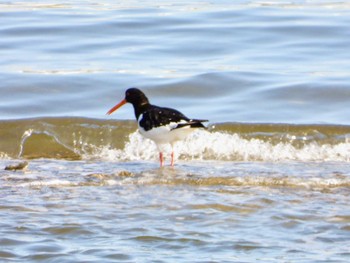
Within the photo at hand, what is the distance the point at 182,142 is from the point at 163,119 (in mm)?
783

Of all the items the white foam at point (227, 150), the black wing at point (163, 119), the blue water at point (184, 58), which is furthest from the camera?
the blue water at point (184, 58)

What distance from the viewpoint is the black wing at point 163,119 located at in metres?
9.53

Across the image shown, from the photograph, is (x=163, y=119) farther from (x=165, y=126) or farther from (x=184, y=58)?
(x=184, y=58)

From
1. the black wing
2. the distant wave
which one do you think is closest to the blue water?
the distant wave

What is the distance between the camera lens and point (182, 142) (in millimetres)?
10453

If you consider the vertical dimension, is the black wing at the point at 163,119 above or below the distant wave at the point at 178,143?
above

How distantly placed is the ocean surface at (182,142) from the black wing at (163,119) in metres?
0.38

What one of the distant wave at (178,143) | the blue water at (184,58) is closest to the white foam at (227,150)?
the distant wave at (178,143)

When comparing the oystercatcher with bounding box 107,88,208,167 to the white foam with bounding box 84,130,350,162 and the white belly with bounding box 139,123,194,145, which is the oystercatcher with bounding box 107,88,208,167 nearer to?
the white belly with bounding box 139,123,194,145

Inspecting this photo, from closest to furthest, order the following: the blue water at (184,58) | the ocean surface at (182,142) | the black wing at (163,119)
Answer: the ocean surface at (182,142)
the black wing at (163,119)
the blue water at (184,58)

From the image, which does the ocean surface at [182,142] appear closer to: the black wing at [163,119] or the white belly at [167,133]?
the white belly at [167,133]

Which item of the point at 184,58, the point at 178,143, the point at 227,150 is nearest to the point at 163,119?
the point at 178,143

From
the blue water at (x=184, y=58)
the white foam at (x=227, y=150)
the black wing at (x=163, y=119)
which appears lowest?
the white foam at (x=227, y=150)

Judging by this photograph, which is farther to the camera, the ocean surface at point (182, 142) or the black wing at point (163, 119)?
the black wing at point (163, 119)
